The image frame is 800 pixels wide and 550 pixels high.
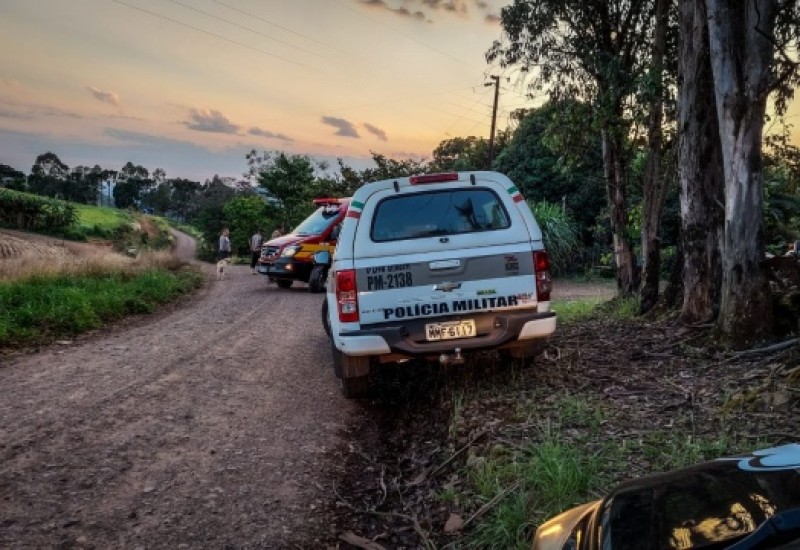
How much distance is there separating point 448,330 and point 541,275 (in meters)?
0.96

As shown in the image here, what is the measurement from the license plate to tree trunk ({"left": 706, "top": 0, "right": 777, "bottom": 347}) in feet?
9.01

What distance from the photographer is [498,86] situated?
110ft

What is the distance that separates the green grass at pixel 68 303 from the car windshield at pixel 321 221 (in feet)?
11.6

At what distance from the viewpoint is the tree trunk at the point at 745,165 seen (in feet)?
19.0

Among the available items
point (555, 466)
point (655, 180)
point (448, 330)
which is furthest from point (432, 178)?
point (655, 180)

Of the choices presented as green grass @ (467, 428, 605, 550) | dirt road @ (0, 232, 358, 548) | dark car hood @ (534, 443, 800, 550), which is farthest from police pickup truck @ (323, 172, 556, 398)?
dark car hood @ (534, 443, 800, 550)

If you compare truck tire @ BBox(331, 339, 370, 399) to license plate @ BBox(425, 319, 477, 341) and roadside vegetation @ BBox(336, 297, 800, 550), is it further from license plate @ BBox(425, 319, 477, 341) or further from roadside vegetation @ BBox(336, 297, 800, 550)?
license plate @ BBox(425, 319, 477, 341)

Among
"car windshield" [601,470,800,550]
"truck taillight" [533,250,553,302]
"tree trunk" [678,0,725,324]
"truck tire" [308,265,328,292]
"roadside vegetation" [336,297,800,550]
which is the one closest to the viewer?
"car windshield" [601,470,800,550]

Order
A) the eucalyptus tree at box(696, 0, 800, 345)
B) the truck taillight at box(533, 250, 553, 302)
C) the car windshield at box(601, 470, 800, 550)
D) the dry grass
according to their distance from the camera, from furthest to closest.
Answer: the dry grass, the eucalyptus tree at box(696, 0, 800, 345), the truck taillight at box(533, 250, 553, 302), the car windshield at box(601, 470, 800, 550)

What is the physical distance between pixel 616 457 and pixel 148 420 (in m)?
3.81

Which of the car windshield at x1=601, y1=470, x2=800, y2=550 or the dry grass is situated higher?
the dry grass

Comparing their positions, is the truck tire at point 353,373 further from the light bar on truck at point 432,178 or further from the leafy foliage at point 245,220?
the leafy foliage at point 245,220

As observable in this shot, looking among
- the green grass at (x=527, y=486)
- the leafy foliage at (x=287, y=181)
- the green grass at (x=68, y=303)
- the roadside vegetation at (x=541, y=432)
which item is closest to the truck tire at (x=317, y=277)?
the green grass at (x=68, y=303)

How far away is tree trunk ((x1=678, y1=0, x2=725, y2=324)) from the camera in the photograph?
7.04 metres
